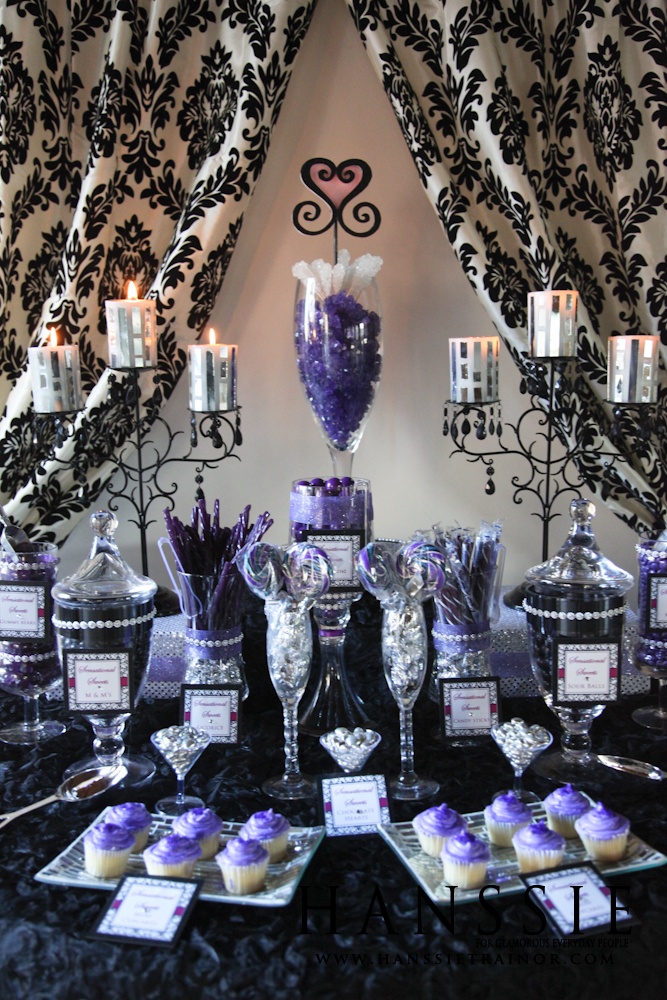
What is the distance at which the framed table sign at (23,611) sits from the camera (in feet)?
5.11

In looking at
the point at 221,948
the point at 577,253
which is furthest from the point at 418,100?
the point at 221,948

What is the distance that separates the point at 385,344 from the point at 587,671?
0.97 metres

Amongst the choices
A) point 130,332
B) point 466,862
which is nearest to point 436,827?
point 466,862

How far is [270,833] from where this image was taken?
3.76 ft

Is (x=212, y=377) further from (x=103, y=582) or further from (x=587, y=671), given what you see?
(x=587, y=671)

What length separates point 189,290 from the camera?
195 centimetres

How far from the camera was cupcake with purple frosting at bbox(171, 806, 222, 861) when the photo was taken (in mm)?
1152

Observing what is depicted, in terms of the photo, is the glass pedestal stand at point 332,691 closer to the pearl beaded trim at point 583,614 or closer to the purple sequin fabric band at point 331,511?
the purple sequin fabric band at point 331,511

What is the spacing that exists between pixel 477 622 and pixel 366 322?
22.2 inches

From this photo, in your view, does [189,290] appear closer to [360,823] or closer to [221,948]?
[360,823]

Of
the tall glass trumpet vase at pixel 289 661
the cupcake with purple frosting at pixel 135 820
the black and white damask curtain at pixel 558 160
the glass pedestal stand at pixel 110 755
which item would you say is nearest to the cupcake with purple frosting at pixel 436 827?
the tall glass trumpet vase at pixel 289 661

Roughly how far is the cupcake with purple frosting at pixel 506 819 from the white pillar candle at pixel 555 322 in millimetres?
859

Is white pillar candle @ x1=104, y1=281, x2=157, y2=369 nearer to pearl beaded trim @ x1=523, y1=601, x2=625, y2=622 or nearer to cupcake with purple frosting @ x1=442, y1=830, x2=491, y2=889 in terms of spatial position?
pearl beaded trim @ x1=523, y1=601, x2=625, y2=622

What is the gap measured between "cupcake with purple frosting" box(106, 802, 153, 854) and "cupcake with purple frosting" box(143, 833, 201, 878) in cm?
5
